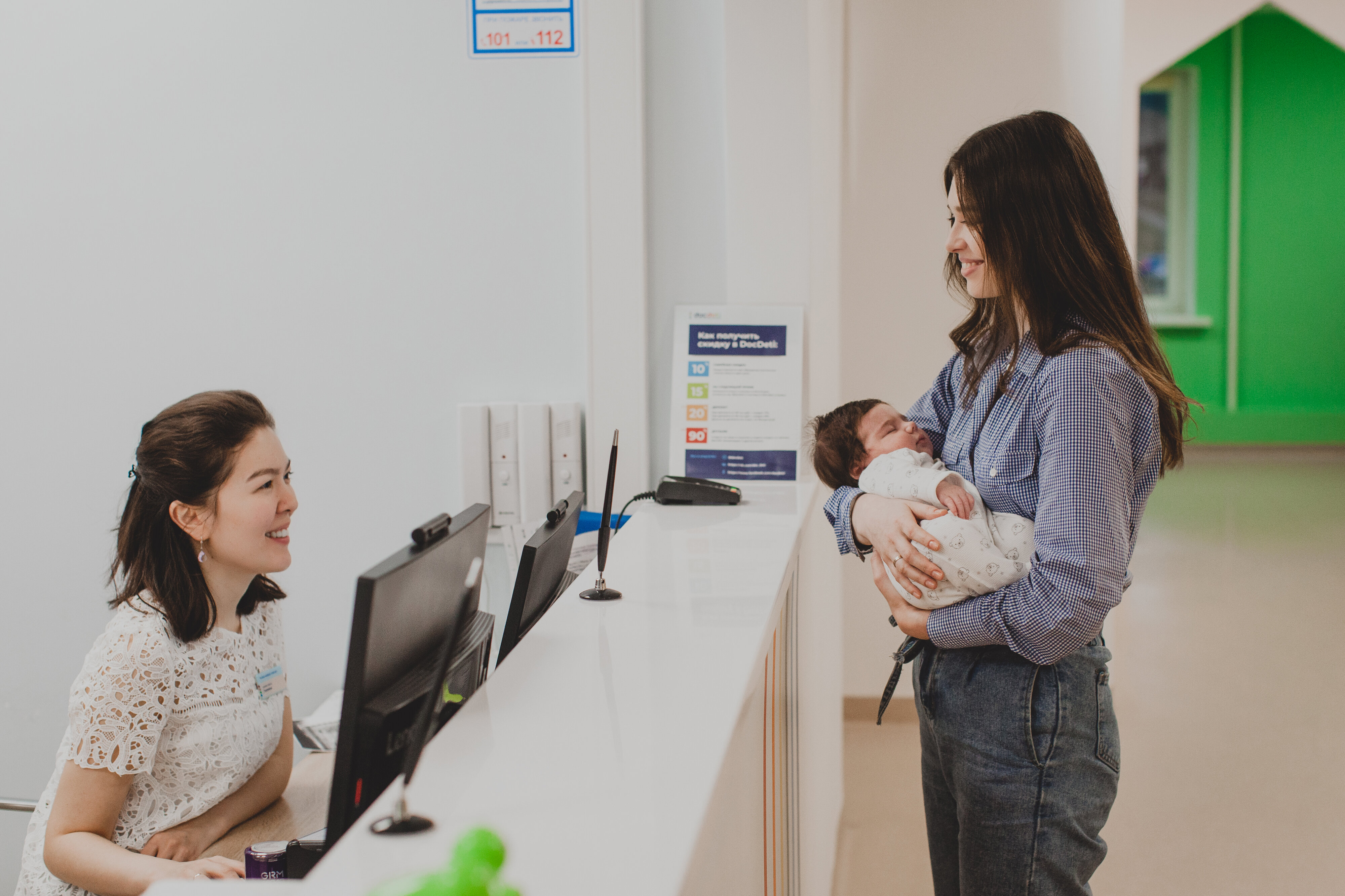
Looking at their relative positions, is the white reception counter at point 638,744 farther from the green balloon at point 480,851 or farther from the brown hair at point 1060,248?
the brown hair at point 1060,248

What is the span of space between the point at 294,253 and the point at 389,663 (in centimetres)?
185

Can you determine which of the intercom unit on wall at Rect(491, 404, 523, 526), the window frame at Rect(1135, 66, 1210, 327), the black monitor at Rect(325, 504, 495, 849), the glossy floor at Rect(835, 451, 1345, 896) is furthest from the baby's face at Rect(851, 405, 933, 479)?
the window frame at Rect(1135, 66, 1210, 327)

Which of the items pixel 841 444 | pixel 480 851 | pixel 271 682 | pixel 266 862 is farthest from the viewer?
pixel 841 444

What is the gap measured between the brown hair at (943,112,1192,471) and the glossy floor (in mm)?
1909

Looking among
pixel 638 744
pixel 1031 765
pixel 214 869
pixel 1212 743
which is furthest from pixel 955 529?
pixel 1212 743

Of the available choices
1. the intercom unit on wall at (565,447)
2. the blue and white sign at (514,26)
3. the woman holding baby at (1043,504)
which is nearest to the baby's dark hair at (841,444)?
the woman holding baby at (1043,504)

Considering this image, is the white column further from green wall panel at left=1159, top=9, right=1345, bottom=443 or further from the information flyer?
green wall panel at left=1159, top=9, right=1345, bottom=443

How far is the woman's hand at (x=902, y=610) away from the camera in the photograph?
144 centimetres

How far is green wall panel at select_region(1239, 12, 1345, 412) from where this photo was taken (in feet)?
28.7

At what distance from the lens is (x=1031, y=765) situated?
53.2 inches

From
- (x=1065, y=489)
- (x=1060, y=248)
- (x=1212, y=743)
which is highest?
(x=1060, y=248)

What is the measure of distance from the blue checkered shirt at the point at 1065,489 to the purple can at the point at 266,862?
2.90ft

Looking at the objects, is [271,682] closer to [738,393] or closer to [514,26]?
[738,393]

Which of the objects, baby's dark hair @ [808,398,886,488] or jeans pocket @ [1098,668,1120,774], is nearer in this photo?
jeans pocket @ [1098,668,1120,774]
